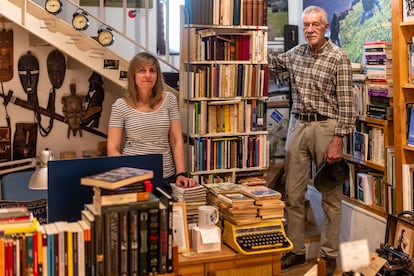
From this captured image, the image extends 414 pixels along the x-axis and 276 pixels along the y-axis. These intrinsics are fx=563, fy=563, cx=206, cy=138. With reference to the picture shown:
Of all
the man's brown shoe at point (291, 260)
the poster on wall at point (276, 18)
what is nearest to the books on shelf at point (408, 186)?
the man's brown shoe at point (291, 260)

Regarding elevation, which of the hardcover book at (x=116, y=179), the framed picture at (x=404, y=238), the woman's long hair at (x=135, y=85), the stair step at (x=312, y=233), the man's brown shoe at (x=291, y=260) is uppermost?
the woman's long hair at (x=135, y=85)

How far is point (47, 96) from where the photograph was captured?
4664 mm

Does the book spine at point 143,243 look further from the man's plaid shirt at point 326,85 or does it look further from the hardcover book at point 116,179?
the man's plaid shirt at point 326,85

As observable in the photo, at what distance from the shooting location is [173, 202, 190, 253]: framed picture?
8.43ft

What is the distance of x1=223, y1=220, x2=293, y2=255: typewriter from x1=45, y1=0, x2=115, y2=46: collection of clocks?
2.15 m

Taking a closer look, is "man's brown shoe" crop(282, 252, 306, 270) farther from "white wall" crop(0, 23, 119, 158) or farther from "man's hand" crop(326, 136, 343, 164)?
"white wall" crop(0, 23, 119, 158)

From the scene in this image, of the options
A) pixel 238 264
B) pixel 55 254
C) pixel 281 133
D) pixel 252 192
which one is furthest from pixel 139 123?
pixel 281 133

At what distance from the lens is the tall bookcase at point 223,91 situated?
4.30m

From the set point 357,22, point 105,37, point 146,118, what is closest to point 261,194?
point 146,118

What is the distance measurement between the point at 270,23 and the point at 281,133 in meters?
1.06

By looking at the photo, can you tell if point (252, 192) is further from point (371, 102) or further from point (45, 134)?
point (45, 134)

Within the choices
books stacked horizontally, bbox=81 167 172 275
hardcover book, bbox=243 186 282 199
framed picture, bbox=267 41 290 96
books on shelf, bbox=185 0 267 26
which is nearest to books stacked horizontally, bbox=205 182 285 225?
hardcover book, bbox=243 186 282 199

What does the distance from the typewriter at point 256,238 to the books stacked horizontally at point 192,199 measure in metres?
0.17

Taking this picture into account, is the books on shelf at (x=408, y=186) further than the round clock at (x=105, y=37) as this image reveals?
No
